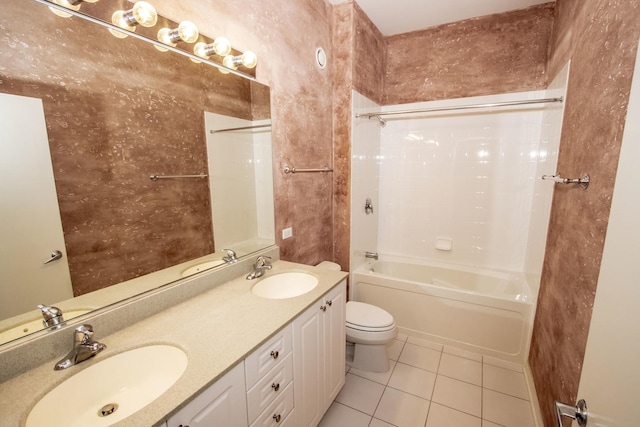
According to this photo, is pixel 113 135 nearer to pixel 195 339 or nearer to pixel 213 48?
pixel 213 48

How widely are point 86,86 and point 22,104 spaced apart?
212 mm

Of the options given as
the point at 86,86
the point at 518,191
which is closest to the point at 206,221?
the point at 86,86

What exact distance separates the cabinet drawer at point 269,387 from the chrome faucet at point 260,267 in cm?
57

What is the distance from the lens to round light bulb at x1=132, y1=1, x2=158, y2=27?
3.43 ft

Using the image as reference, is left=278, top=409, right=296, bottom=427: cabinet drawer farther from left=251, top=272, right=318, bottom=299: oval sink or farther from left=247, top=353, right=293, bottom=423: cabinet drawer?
left=251, top=272, right=318, bottom=299: oval sink

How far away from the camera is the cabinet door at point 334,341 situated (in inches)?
62.4

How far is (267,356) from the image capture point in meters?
1.12

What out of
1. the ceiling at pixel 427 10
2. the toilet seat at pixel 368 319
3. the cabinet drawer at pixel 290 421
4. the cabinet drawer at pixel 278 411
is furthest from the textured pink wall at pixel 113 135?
the ceiling at pixel 427 10

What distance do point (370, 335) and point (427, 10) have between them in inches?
108

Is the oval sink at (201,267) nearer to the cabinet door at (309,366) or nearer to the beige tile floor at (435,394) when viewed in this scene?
the cabinet door at (309,366)

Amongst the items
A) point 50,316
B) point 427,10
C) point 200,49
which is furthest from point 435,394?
point 427,10

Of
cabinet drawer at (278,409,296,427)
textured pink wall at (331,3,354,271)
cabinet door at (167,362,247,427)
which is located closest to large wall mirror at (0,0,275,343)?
cabinet door at (167,362,247,427)

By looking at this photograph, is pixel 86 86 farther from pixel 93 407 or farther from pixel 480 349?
pixel 480 349

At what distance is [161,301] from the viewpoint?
1.25 m
